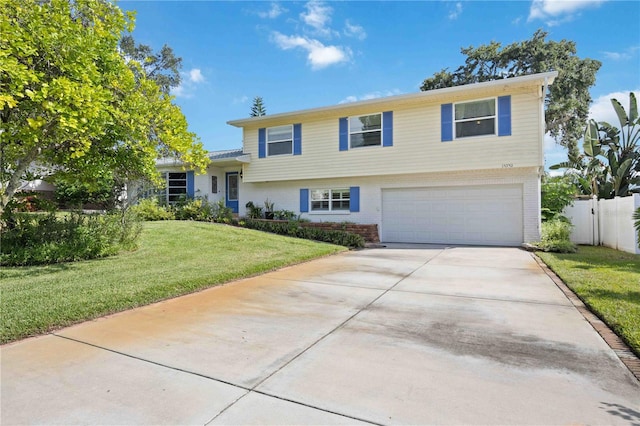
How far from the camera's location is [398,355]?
11.5ft

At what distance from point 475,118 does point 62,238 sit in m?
12.7

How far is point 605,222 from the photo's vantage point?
12469mm

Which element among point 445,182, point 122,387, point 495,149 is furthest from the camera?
point 445,182

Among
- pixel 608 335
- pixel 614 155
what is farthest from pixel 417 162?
pixel 608 335

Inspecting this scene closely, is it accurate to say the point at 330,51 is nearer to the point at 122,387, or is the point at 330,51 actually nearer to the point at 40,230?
the point at 40,230

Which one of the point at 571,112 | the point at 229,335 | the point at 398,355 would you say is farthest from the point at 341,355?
the point at 571,112

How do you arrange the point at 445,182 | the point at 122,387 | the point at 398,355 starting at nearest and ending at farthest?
the point at 122,387
the point at 398,355
the point at 445,182

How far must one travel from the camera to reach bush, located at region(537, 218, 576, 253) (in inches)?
425

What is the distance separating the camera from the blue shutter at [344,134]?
14.8 meters

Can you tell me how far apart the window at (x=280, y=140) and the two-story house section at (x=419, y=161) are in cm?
4

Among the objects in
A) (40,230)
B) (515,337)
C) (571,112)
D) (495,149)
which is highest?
(571,112)

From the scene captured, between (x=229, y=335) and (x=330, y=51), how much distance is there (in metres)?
15.8

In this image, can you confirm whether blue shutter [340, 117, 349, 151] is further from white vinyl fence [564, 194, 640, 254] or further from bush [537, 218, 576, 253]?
white vinyl fence [564, 194, 640, 254]

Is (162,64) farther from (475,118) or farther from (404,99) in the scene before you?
(475,118)
